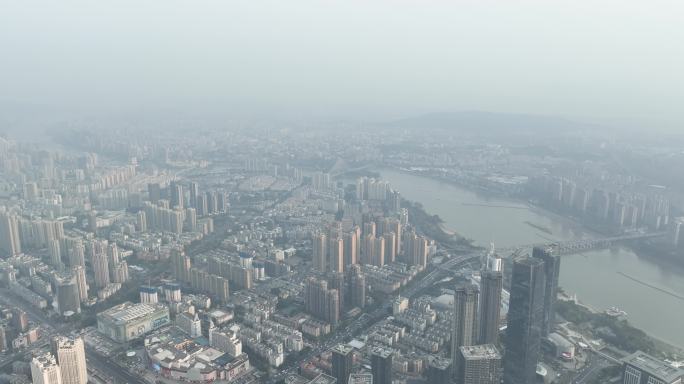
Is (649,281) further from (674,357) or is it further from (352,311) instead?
(352,311)

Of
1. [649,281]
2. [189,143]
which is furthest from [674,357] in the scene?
[189,143]

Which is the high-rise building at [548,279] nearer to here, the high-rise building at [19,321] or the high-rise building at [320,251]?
the high-rise building at [320,251]

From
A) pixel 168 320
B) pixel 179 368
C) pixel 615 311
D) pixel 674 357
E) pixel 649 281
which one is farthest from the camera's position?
pixel 649 281

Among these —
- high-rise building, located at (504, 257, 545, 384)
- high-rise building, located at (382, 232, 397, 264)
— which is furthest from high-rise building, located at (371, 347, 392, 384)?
high-rise building, located at (382, 232, 397, 264)

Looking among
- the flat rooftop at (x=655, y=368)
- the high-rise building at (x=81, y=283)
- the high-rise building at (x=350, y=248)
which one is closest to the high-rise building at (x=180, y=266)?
the high-rise building at (x=81, y=283)

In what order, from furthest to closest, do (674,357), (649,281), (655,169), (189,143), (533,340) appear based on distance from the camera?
(189,143), (655,169), (649,281), (674,357), (533,340)

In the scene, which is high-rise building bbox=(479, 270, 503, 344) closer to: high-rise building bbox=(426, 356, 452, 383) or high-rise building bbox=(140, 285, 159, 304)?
high-rise building bbox=(426, 356, 452, 383)
